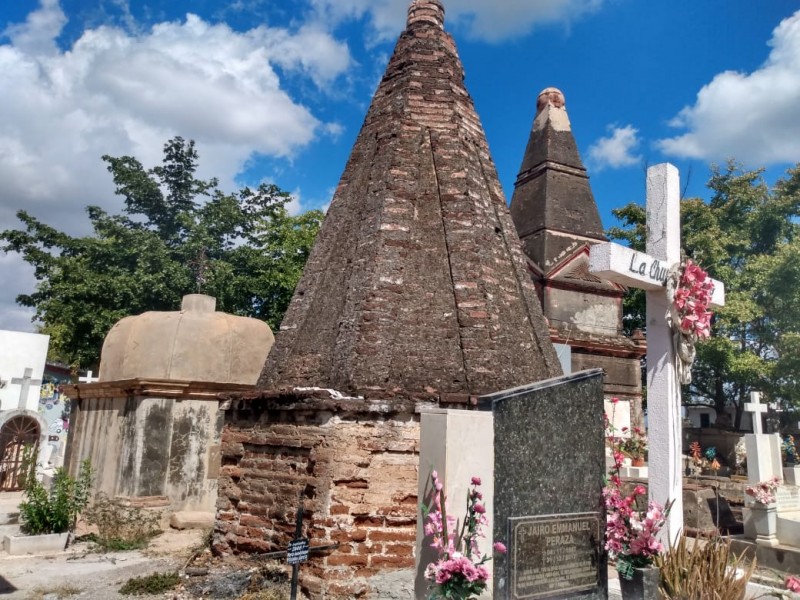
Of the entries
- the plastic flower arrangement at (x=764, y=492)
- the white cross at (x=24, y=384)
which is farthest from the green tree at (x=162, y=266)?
the plastic flower arrangement at (x=764, y=492)

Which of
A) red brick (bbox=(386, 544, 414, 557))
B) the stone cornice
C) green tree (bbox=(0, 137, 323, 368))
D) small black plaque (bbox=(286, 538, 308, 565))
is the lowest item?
red brick (bbox=(386, 544, 414, 557))

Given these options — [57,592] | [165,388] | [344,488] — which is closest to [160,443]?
[165,388]

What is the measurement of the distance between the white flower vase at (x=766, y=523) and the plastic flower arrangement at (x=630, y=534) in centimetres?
532

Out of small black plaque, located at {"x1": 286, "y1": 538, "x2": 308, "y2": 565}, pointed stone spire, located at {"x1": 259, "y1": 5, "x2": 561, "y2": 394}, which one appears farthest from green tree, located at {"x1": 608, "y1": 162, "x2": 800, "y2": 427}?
small black plaque, located at {"x1": 286, "y1": 538, "x2": 308, "y2": 565}

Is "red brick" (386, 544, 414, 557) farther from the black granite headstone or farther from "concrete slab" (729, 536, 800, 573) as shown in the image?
"concrete slab" (729, 536, 800, 573)

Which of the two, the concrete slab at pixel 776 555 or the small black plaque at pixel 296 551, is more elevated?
the small black plaque at pixel 296 551

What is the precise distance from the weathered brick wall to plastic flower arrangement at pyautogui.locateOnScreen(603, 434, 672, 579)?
1.92 meters

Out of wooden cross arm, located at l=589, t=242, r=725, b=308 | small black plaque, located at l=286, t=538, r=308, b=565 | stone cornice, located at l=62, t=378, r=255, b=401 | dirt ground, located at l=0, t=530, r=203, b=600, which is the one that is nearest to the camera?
small black plaque, located at l=286, t=538, r=308, b=565

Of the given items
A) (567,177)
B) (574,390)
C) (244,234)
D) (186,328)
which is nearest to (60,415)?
(244,234)

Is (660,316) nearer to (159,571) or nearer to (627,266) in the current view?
(627,266)

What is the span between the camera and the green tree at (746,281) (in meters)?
19.0

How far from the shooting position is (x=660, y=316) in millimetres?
5281

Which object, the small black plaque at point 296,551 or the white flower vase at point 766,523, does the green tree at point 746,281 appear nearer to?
the white flower vase at point 766,523

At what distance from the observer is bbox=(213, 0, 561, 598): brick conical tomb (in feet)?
18.8
